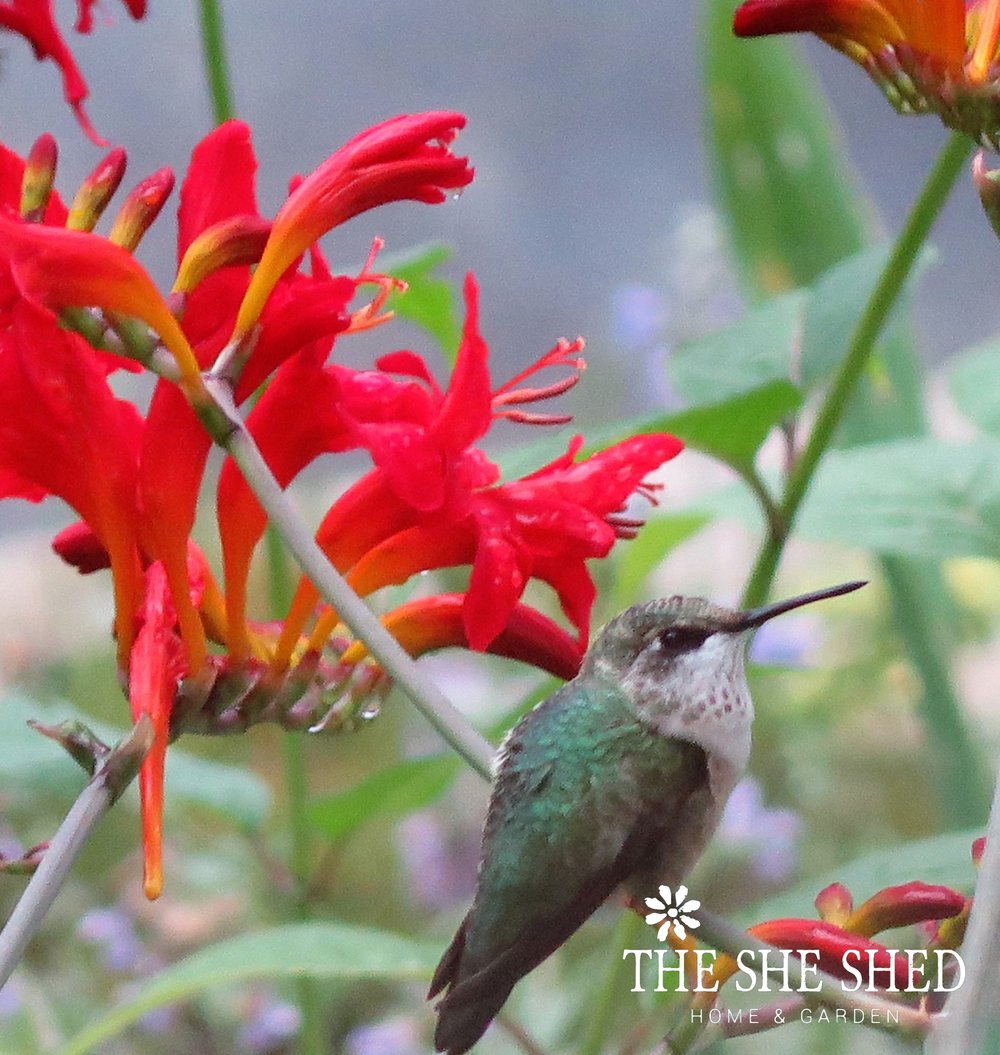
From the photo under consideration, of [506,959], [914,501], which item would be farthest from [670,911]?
[914,501]

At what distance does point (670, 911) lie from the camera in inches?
11.6

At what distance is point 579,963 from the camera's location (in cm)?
114

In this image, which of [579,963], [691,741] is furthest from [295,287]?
[579,963]

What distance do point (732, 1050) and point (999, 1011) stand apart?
0.78 meters

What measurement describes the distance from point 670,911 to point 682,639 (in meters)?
0.07

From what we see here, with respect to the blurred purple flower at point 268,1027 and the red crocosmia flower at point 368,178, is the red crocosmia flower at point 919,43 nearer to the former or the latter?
the red crocosmia flower at point 368,178

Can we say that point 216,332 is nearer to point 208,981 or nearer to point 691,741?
point 691,741

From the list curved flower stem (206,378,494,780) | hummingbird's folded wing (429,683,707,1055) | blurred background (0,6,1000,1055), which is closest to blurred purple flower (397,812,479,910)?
blurred background (0,6,1000,1055)

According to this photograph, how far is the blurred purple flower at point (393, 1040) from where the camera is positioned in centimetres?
92

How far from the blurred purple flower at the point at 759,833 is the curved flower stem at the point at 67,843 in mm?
818

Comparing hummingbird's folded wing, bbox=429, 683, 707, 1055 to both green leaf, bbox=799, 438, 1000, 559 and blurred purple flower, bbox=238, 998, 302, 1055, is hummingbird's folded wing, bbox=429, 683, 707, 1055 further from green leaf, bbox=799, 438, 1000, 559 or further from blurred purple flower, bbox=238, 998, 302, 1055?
blurred purple flower, bbox=238, 998, 302, 1055

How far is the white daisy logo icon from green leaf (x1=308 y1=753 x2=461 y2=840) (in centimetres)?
24

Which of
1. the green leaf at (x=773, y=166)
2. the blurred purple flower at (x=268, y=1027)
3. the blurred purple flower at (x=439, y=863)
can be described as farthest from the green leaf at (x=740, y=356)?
the blurred purple flower at (x=439, y=863)

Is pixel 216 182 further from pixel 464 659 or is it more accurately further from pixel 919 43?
pixel 464 659
